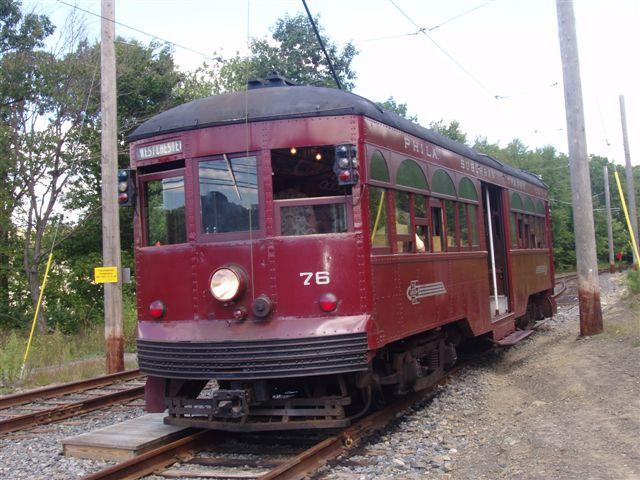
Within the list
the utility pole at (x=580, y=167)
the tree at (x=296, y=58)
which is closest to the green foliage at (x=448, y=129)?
the tree at (x=296, y=58)

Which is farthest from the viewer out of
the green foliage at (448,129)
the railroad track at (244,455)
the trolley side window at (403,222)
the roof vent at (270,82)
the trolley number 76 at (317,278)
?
the green foliage at (448,129)

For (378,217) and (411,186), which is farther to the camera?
(411,186)

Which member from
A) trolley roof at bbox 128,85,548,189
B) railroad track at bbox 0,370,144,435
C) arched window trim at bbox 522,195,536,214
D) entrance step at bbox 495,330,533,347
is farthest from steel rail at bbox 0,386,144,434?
arched window trim at bbox 522,195,536,214

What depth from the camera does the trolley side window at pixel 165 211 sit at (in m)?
6.55

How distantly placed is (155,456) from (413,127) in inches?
174

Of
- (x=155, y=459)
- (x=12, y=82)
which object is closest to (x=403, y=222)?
(x=155, y=459)

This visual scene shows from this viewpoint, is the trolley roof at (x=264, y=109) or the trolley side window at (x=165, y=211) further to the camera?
the trolley side window at (x=165, y=211)

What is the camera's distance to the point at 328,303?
5945 millimetres

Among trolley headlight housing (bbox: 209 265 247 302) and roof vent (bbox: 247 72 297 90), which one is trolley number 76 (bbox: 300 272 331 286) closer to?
trolley headlight housing (bbox: 209 265 247 302)

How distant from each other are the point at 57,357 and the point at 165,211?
8.12 m

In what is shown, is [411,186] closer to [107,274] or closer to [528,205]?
[107,274]

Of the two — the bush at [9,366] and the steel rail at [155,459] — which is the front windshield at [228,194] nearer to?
the steel rail at [155,459]

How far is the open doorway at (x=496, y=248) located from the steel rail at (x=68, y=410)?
5.78 m

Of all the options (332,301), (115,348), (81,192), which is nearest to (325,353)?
(332,301)
